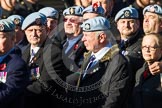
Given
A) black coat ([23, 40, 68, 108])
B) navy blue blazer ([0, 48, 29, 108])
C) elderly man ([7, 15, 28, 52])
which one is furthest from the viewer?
elderly man ([7, 15, 28, 52])

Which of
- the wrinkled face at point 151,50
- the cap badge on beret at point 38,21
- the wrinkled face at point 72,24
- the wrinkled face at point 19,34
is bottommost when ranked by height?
the wrinkled face at point 151,50

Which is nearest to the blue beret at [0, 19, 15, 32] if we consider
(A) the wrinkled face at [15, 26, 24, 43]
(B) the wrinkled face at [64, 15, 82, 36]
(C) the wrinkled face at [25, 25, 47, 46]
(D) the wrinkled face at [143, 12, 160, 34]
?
(C) the wrinkled face at [25, 25, 47, 46]

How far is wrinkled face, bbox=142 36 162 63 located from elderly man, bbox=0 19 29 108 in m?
1.33

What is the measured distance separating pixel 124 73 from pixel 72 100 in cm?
75

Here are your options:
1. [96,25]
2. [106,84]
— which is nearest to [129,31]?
[96,25]

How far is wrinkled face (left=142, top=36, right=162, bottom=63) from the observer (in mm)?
5844

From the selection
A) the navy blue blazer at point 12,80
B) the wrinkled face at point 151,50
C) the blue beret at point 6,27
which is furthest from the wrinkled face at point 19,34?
the wrinkled face at point 151,50

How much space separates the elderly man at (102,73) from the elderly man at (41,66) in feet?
1.10

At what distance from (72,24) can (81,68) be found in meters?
1.19

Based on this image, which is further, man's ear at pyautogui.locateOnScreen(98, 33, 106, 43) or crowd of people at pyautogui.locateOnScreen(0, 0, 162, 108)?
man's ear at pyautogui.locateOnScreen(98, 33, 106, 43)

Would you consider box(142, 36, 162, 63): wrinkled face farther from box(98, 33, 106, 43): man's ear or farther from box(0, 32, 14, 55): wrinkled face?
box(0, 32, 14, 55): wrinkled face

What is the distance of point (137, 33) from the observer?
6.96 m

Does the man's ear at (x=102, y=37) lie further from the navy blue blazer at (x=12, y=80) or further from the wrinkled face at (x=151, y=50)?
the navy blue blazer at (x=12, y=80)

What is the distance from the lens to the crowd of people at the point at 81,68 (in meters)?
5.52
